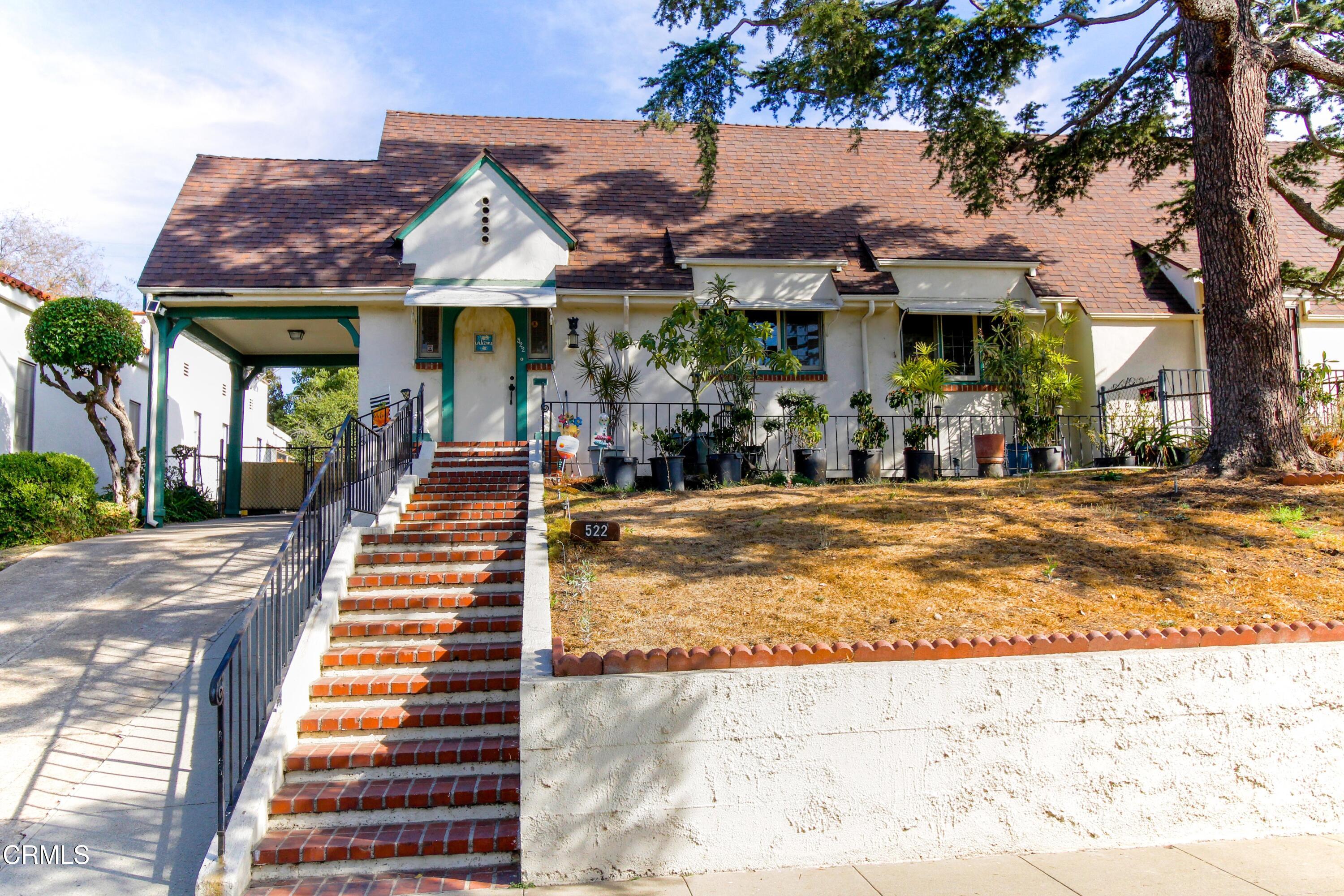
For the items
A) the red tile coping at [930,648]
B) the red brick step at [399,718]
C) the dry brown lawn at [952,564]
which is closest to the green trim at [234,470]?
the dry brown lawn at [952,564]

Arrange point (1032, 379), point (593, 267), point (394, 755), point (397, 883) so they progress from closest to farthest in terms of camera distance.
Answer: point (397, 883)
point (394, 755)
point (1032, 379)
point (593, 267)

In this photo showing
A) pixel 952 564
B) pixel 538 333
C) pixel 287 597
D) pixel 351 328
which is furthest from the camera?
pixel 538 333

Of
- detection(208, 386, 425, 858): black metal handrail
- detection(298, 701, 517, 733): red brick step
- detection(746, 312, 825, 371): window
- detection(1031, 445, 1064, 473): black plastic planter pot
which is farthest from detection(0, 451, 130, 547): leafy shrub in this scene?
detection(1031, 445, 1064, 473): black plastic planter pot

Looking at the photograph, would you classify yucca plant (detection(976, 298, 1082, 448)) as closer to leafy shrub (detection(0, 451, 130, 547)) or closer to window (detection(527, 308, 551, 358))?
window (detection(527, 308, 551, 358))

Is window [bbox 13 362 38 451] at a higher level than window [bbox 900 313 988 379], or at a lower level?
lower

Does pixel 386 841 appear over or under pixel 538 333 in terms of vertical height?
under

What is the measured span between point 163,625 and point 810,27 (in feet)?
32.9

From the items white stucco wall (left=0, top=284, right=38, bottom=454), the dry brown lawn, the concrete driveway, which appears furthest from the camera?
white stucco wall (left=0, top=284, right=38, bottom=454)

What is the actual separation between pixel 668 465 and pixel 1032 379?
592 cm

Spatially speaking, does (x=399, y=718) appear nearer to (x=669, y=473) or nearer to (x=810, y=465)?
(x=669, y=473)

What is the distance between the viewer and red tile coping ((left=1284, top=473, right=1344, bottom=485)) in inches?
351

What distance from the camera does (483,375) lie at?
43.9 feet

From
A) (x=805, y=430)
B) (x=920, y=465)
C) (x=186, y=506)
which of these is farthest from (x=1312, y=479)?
(x=186, y=506)

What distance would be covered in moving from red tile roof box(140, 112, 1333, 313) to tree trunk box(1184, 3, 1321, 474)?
4.43m
